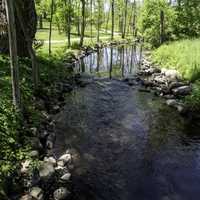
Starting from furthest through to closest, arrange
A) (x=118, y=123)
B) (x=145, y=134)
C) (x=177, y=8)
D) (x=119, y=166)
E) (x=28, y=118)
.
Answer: (x=177, y=8) < (x=118, y=123) < (x=145, y=134) < (x=28, y=118) < (x=119, y=166)

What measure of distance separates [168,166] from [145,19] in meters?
42.3

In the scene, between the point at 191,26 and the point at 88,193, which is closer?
the point at 88,193

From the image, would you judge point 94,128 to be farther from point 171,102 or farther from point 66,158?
point 171,102

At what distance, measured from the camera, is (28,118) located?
13.6 metres

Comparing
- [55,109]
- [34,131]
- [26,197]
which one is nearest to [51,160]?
[34,131]

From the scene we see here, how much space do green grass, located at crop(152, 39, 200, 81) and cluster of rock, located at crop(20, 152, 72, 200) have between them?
15207mm

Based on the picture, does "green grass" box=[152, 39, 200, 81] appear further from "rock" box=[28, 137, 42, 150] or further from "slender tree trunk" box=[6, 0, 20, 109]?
"slender tree trunk" box=[6, 0, 20, 109]

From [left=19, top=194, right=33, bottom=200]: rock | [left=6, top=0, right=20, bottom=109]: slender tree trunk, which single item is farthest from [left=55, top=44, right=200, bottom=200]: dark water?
[left=6, top=0, right=20, bottom=109]: slender tree trunk

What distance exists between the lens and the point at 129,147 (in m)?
13.6

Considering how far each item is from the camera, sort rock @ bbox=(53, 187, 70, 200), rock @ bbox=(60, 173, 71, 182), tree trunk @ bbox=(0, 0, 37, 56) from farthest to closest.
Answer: tree trunk @ bbox=(0, 0, 37, 56), rock @ bbox=(60, 173, 71, 182), rock @ bbox=(53, 187, 70, 200)

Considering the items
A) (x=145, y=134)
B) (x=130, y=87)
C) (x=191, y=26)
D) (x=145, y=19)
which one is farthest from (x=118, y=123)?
(x=145, y=19)

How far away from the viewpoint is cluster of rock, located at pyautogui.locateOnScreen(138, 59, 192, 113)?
2010 cm

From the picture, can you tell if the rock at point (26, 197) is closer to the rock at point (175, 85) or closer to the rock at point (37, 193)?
the rock at point (37, 193)

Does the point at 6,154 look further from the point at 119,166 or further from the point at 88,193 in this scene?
the point at 119,166
